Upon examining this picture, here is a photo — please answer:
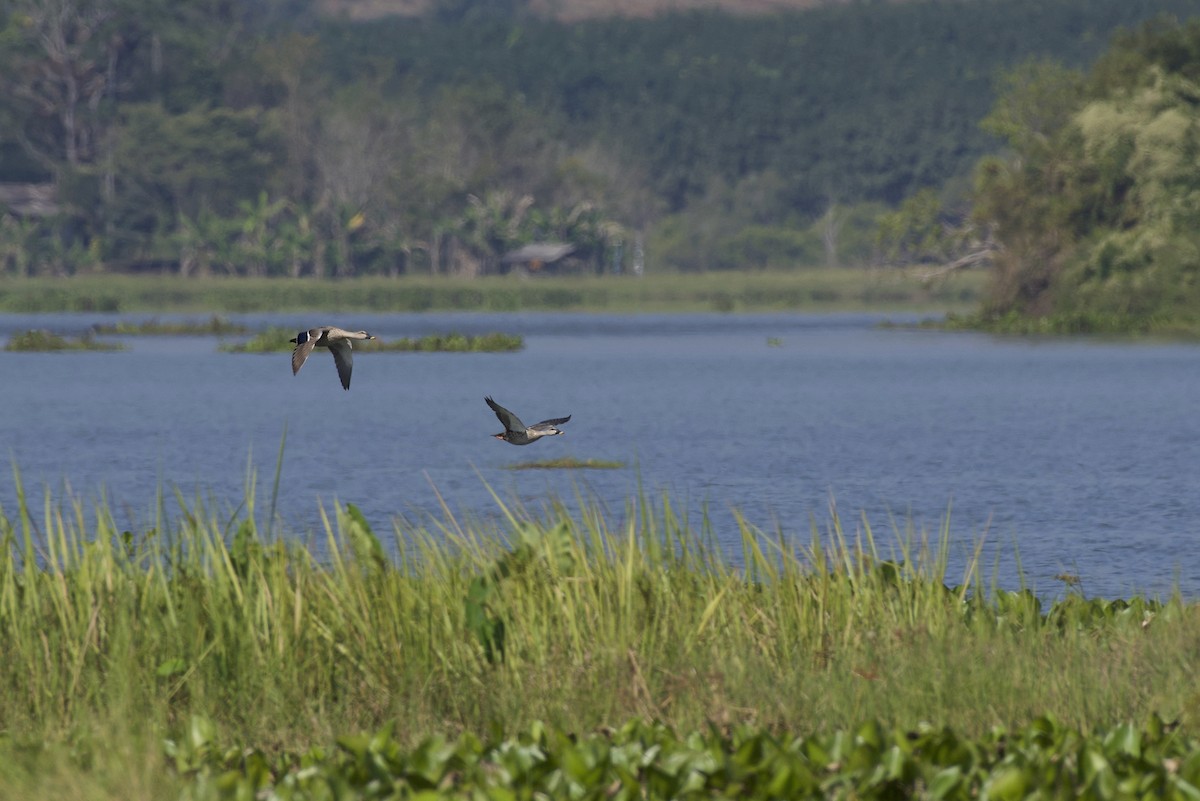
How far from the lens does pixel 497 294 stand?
12194 centimetres

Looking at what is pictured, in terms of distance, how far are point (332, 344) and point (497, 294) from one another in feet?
360

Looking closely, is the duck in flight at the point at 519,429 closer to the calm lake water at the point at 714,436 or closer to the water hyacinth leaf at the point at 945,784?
the calm lake water at the point at 714,436

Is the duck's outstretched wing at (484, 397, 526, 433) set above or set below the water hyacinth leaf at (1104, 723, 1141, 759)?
above

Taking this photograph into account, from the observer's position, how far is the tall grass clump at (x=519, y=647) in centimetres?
1080

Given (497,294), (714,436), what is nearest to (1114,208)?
(714,436)

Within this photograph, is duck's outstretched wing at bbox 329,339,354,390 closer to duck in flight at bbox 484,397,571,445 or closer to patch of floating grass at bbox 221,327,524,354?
duck in flight at bbox 484,397,571,445

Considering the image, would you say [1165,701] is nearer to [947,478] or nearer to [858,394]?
[947,478]

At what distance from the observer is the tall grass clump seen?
10.8 metres

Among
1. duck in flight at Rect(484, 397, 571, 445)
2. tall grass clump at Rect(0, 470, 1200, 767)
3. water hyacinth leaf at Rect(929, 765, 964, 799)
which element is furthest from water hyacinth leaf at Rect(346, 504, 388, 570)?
water hyacinth leaf at Rect(929, 765, 964, 799)

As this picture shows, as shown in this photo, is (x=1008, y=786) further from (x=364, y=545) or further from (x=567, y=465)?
(x=567, y=465)

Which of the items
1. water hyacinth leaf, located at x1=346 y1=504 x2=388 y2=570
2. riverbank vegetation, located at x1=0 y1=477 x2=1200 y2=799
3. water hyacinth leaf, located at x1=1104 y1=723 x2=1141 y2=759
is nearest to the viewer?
riverbank vegetation, located at x1=0 y1=477 x2=1200 y2=799

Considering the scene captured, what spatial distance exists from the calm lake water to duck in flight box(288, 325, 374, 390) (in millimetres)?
1138

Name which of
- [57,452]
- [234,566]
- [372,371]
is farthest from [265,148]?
[234,566]

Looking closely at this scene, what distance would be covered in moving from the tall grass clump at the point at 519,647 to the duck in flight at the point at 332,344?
3.03ft
